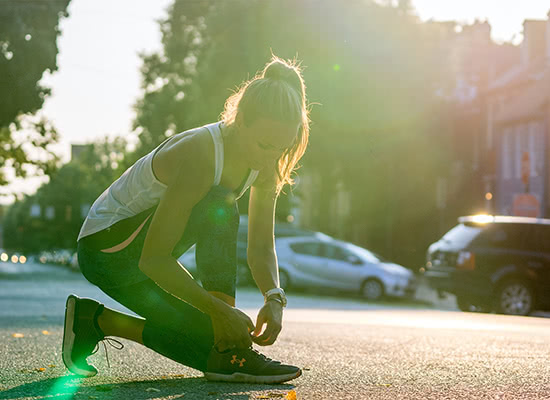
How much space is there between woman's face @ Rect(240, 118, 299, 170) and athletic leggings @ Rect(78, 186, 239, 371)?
22cm

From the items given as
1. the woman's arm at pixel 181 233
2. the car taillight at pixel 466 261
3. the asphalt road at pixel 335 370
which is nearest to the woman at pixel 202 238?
the woman's arm at pixel 181 233

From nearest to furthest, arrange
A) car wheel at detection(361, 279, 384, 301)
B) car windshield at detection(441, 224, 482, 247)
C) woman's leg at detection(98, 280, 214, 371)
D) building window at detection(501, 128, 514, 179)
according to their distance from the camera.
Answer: woman's leg at detection(98, 280, 214, 371) → car windshield at detection(441, 224, 482, 247) → car wheel at detection(361, 279, 384, 301) → building window at detection(501, 128, 514, 179)

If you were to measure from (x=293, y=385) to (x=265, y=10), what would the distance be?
103 feet

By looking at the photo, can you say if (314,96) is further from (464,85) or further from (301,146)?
(301,146)

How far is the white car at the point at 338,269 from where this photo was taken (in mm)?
22297

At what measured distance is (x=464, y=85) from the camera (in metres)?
41.3

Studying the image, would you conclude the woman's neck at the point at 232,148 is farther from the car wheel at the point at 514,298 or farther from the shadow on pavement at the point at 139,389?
the car wheel at the point at 514,298

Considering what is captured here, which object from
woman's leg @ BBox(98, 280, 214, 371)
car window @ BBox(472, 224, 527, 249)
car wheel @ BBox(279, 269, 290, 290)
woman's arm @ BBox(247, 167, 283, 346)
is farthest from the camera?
car wheel @ BBox(279, 269, 290, 290)

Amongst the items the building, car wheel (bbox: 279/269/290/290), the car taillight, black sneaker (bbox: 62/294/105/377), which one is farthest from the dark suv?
the building

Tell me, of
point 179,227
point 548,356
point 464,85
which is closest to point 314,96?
point 464,85

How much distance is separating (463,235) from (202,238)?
1243cm

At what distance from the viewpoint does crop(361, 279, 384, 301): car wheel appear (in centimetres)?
2228

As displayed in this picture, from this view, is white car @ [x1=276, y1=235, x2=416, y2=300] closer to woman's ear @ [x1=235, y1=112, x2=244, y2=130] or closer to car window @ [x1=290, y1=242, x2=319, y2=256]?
car window @ [x1=290, y1=242, x2=319, y2=256]

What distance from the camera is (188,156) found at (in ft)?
13.5
